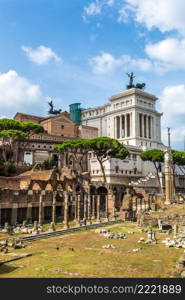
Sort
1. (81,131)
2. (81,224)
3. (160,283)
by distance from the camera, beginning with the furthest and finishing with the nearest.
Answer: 1. (81,131)
2. (81,224)
3. (160,283)

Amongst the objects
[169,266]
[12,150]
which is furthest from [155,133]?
[169,266]

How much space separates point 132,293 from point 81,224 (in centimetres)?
2693

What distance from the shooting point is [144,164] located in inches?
3206

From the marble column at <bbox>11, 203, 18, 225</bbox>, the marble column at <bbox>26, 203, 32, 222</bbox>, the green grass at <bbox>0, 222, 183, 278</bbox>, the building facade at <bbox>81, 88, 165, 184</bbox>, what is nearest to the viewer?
the green grass at <bbox>0, 222, 183, 278</bbox>

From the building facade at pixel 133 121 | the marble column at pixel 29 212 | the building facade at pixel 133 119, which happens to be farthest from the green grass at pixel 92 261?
the building facade at pixel 133 119

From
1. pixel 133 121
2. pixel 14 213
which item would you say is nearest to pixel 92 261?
pixel 14 213

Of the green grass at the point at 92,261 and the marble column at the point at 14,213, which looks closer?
the green grass at the point at 92,261

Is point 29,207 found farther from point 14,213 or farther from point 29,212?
point 14,213

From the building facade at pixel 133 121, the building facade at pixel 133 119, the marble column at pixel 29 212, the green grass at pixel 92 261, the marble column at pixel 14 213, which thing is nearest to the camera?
the green grass at pixel 92 261

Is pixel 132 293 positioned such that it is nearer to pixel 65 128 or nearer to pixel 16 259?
pixel 16 259

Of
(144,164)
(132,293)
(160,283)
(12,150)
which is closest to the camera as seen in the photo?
(132,293)

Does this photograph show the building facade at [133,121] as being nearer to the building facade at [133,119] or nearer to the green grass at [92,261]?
the building facade at [133,119]

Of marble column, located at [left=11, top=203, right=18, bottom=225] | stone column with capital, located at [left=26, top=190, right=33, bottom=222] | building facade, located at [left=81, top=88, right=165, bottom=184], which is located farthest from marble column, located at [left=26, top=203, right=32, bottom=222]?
building facade, located at [left=81, top=88, right=165, bottom=184]

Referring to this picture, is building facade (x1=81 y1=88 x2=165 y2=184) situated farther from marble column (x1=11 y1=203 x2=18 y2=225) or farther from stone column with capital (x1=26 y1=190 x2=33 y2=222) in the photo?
marble column (x1=11 y1=203 x2=18 y2=225)
